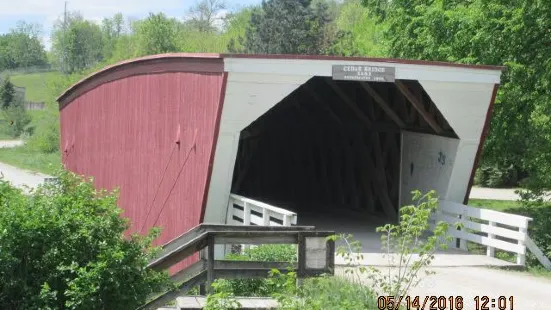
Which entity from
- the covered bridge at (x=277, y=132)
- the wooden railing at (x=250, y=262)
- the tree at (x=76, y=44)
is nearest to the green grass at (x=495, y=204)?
the covered bridge at (x=277, y=132)

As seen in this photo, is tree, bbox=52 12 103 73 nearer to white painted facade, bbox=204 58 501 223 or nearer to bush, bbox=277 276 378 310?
white painted facade, bbox=204 58 501 223

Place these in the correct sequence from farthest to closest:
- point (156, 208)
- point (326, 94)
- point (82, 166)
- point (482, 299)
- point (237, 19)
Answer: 1. point (237, 19)
2. point (82, 166)
3. point (326, 94)
4. point (156, 208)
5. point (482, 299)

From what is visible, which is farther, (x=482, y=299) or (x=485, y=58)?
(x=485, y=58)

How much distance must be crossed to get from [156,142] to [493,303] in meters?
8.45

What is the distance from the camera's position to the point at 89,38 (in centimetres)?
12925

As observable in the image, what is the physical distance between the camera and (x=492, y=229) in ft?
41.2

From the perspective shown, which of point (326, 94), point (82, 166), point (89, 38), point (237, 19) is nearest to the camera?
point (326, 94)

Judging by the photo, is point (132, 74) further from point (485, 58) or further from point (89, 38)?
point (89, 38)

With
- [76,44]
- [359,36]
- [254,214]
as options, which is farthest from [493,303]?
[76,44]

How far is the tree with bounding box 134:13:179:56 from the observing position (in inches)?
2805

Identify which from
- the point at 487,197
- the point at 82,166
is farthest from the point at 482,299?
the point at 487,197

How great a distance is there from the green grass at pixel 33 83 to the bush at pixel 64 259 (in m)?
103

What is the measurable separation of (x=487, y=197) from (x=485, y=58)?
43.1 ft
